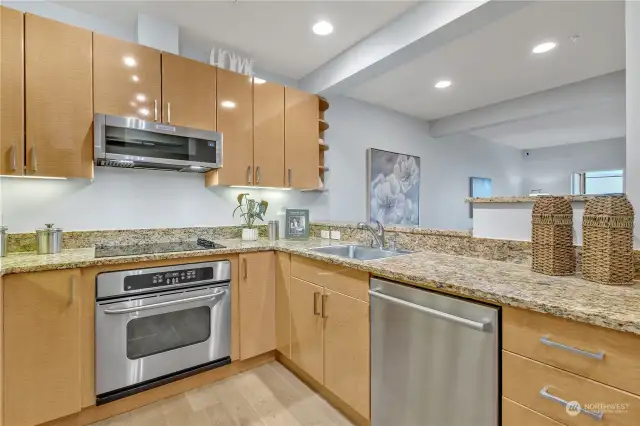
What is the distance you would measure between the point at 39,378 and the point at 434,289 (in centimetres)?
199

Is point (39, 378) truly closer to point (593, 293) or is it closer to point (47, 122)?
point (47, 122)

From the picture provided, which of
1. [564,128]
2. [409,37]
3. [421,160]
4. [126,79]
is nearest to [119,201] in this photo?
[126,79]

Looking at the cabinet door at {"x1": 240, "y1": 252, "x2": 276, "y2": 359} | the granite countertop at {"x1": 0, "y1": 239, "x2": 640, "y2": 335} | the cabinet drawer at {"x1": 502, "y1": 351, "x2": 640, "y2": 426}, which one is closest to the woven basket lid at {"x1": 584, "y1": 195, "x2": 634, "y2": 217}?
the granite countertop at {"x1": 0, "y1": 239, "x2": 640, "y2": 335}

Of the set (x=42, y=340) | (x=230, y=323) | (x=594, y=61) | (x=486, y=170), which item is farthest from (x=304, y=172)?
(x=486, y=170)

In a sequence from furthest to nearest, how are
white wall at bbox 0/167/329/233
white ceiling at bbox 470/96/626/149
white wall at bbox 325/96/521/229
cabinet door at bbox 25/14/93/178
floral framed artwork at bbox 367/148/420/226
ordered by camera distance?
Result: 1. white ceiling at bbox 470/96/626/149
2. floral framed artwork at bbox 367/148/420/226
3. white wall at bbox 325/96/521/229
4. white wall at bbox 0/167/329/233
5. cabinet door at bbox 25/14/93/178

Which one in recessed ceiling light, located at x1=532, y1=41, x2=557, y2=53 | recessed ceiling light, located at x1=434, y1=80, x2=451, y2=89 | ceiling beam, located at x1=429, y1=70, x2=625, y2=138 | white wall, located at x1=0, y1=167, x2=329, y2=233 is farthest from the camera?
recessed ceiling light, located at x1=434, y1=80, x2=451, y2=89

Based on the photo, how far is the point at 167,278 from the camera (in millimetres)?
1823

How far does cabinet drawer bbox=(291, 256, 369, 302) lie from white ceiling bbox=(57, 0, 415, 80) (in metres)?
1.72

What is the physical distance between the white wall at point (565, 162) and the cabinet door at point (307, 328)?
5652 mm

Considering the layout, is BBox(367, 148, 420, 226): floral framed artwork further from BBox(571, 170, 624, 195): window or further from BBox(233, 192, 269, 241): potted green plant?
BBox(571, 170, 624, 195): window

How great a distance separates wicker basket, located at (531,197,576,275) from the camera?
1.25m

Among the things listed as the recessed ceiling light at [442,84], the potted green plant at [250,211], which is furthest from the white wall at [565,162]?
the potted green plant at [250,211]

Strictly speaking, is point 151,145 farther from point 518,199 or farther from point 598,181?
point 598,181

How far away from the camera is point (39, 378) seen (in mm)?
1475
